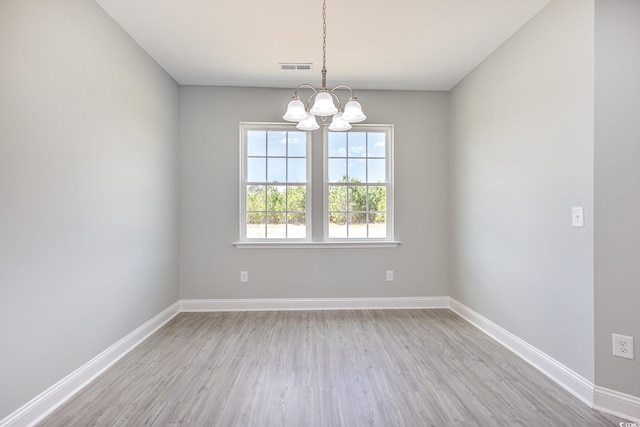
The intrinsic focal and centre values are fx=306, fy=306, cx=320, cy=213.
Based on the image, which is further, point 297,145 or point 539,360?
point 297,145

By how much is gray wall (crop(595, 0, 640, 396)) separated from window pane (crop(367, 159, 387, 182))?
219 centimetres

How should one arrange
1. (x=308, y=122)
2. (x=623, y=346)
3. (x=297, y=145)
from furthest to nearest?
1. (x=297, y=145)
2. (x=308, y=122)
3. (x=623, y=346)

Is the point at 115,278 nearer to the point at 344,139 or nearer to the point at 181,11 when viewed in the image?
the point at 181,11

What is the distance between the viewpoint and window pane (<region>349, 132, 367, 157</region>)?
3.85 m

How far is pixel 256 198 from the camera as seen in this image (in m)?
3.77

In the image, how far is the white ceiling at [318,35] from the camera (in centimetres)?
227

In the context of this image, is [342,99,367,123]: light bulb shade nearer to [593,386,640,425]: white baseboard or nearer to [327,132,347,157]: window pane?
[327,132,347,157]: window pane

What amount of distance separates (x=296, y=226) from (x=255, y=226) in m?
0.50

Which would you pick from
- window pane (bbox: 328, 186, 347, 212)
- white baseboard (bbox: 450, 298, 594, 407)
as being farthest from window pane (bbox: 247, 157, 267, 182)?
white baseboard (bbox: 450, 298, 594, 407)

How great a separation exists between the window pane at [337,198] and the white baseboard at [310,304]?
113cm

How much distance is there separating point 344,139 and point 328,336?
90.9 inches

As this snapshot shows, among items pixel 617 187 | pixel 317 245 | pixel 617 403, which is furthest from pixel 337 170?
pixel 617 403

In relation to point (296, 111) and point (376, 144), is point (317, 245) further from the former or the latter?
point (296, 111)

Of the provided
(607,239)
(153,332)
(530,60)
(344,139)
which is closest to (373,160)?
(344,139)
